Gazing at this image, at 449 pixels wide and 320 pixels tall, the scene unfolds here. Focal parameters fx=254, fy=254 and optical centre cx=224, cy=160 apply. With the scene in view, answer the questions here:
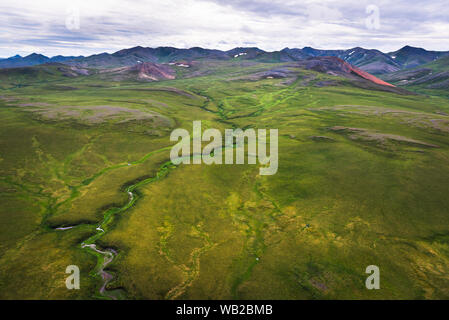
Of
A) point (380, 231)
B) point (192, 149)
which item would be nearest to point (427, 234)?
point (380, 231)

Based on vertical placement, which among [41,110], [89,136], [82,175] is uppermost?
[41,110]

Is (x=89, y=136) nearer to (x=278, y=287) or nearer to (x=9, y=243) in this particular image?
(x=9, y=243)

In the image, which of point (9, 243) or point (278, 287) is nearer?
point (278, 287)

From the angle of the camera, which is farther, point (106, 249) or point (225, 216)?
point (225, 216)

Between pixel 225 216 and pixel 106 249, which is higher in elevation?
pixel 225 216

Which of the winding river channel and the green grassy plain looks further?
the green grassy plain

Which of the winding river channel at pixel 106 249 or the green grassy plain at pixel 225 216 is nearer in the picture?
the winding river channel at pixel 106 249
